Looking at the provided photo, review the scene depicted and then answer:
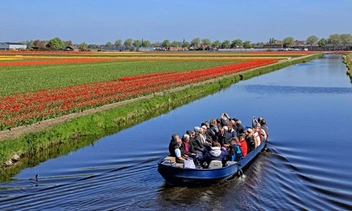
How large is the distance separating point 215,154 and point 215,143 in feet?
2.68

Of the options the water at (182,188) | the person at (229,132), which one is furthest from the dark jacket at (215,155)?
the person at (229,132)

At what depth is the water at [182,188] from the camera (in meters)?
15.4

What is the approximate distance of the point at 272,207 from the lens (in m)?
15.1

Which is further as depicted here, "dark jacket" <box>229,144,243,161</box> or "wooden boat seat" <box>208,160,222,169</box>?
"dark jacket" <box>229,144,243,161</box>

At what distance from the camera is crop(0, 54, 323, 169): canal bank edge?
20.8 metres

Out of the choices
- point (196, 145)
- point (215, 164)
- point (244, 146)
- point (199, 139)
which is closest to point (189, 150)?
point (196, 145)

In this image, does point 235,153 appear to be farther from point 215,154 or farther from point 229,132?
point 229,132

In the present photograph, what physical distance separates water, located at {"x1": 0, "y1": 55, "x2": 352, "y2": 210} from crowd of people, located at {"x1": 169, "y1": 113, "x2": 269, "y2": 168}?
3.21ft

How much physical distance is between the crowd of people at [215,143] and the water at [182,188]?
3.21 ft

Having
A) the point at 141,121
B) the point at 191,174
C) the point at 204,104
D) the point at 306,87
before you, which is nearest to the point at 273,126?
the point at 141,121

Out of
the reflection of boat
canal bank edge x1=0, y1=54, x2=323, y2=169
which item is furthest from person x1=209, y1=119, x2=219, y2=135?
canal bank edge x1=0, y1=54, x2=323, y2=169

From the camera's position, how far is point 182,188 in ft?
56.0

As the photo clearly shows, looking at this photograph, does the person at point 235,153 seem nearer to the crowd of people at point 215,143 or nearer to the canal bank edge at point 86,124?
the crowd of people at point 215,143

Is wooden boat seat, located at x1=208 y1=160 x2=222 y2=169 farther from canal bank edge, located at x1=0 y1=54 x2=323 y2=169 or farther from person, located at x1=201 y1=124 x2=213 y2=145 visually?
canal bank edge, located at x1=0 y1=54 x2=323 y2=169
